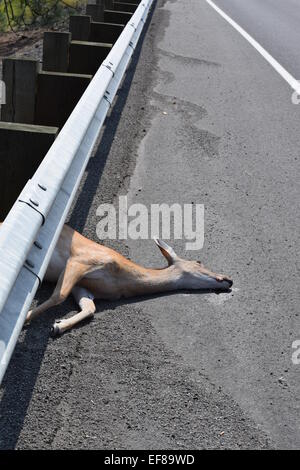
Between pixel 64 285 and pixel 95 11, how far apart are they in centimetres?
754

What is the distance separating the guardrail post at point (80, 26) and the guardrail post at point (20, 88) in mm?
3346

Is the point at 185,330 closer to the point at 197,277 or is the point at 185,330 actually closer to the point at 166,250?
the point at 197,277

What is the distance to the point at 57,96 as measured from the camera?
21.2 ft

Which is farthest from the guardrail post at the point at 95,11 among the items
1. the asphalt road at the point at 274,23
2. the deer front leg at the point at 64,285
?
the deer front leg at the point at 64,285

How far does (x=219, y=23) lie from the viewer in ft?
59.7

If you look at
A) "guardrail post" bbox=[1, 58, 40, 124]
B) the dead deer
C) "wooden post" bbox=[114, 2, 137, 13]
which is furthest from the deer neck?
"wooden post" bbox=[114, 2, 137, 13]

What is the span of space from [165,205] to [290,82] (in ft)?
19.9

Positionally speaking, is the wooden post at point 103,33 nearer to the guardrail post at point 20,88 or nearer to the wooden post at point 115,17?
the wooden post at point 115,17

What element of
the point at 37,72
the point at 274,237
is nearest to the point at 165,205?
the point at 274,237

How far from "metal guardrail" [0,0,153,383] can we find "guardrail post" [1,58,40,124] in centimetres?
37

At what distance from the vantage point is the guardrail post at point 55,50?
26.1 ft

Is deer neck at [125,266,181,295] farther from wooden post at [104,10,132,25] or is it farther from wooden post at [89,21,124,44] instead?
wooden post at [104,10,132,25]

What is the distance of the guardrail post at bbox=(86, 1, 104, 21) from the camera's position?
38.3 feet
